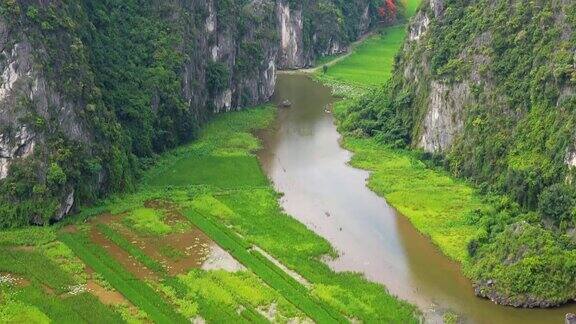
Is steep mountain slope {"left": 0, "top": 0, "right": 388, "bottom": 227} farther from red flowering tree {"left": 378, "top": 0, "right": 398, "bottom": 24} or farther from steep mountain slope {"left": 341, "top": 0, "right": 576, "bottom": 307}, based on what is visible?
red flowering tree {"left": 378, "top": 0, "right": 398, "bottom": 24}

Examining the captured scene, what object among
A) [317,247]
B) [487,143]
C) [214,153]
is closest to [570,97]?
[487,143]

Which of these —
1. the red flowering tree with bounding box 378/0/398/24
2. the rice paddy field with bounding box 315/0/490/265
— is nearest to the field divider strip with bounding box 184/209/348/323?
the rice paddy field with bounding box 315/0/490/265

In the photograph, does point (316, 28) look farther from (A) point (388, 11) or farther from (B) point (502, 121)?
(B) point (502, 121)

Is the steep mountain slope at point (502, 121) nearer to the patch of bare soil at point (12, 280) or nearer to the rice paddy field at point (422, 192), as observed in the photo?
the rice paddy field at point (422, 192)

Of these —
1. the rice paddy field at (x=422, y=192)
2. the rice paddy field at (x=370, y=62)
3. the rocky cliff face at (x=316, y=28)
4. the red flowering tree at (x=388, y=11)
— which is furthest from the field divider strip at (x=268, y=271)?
the red flowering tree at (x=388, y=11)

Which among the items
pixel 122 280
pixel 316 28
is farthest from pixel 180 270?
pixel 316 28
